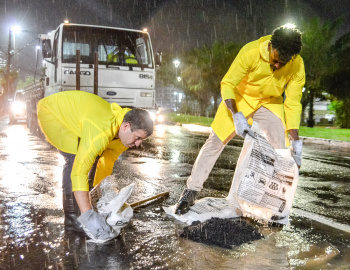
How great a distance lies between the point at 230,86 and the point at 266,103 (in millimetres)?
441

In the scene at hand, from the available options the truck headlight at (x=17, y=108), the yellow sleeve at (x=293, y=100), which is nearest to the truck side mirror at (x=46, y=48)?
the yellow sleeve at (x=293, y=100)

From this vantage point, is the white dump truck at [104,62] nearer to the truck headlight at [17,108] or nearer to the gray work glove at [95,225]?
the gray work glove at [95,225]

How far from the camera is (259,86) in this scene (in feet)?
12.8

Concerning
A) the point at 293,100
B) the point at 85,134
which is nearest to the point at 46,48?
the point at 293,100

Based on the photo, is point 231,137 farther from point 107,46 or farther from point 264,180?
point 107,46

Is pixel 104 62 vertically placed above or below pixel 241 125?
above

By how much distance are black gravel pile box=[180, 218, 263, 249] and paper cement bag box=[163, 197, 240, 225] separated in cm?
21

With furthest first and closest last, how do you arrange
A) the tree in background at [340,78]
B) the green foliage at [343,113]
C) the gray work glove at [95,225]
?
1. the tree in background at [340,78]
2. the green foliage at [343,113]
3. the gray work glove at [95,225]

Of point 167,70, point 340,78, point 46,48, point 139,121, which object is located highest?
point 167,70

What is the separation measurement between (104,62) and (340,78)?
23392mm

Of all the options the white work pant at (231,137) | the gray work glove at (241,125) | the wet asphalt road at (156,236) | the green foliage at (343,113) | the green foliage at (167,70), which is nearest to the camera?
the wet asphalt road at (156,236)

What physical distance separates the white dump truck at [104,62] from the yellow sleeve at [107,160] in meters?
5.88

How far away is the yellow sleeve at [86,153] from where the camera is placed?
2943 mm

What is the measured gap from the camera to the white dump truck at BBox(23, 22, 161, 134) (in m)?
9.84
